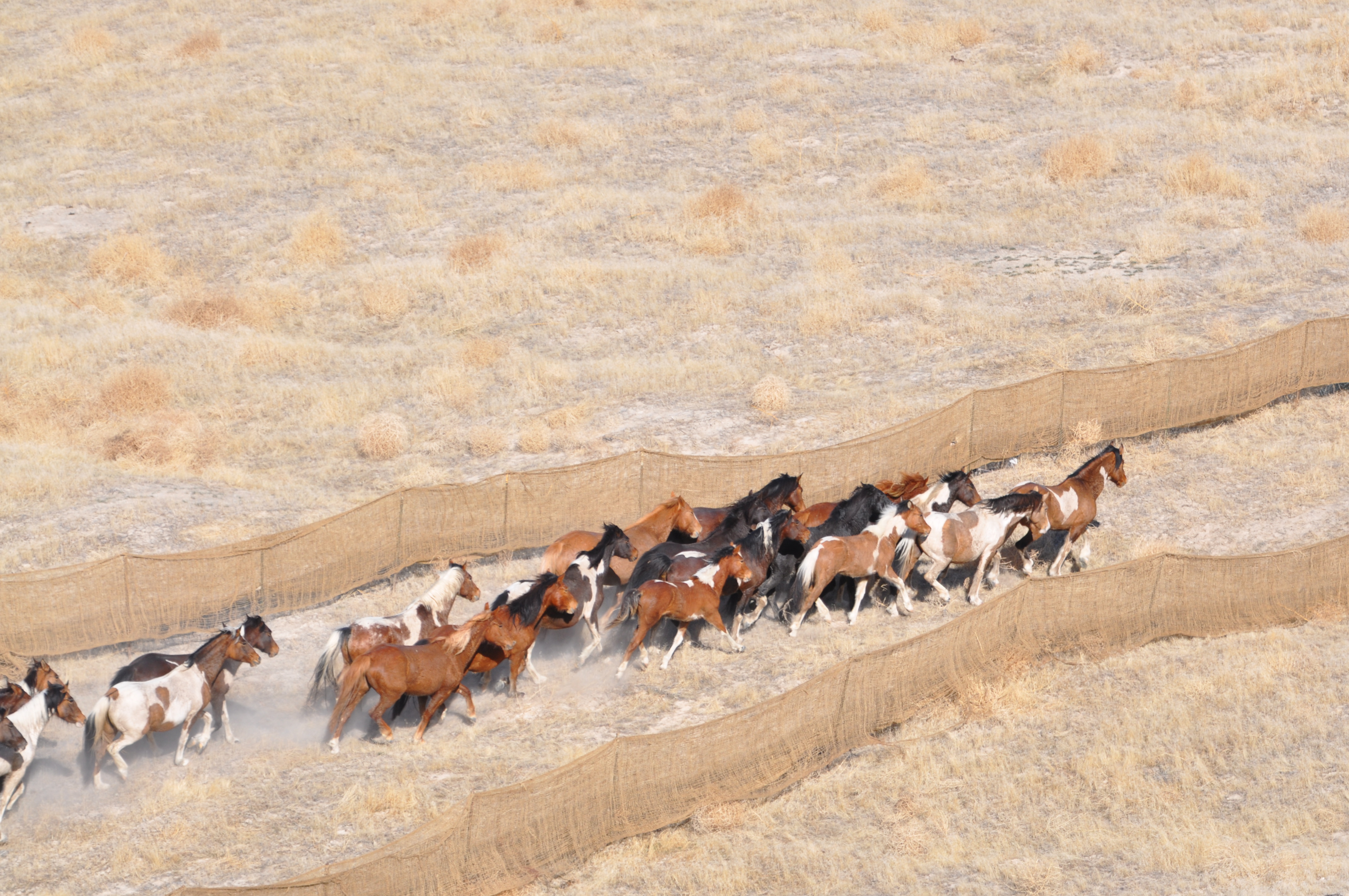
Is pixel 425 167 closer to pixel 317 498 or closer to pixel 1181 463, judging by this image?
pixel 317 498

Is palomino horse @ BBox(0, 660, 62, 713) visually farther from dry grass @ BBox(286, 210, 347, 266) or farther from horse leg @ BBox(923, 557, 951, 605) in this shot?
dry grass @ BBox(286, 210, 347, 266)

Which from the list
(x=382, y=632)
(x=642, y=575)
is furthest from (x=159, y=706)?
(x=642, y=575)

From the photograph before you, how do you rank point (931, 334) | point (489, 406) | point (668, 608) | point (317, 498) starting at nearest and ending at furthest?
point (668, 608) < point (317, 498) < point (489, 406) < point (931, 334)

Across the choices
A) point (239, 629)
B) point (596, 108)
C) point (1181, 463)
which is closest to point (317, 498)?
point (239, 629)

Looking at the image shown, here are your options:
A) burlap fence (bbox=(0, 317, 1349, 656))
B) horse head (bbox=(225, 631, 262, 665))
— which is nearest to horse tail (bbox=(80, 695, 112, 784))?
horse head (bbox=(225, 631, 262, 665))

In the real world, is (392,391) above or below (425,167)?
below

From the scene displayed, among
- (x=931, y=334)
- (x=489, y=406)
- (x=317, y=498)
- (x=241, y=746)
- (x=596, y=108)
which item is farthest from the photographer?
(x=596, y=108)

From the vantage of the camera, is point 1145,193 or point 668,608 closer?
point 668,608
